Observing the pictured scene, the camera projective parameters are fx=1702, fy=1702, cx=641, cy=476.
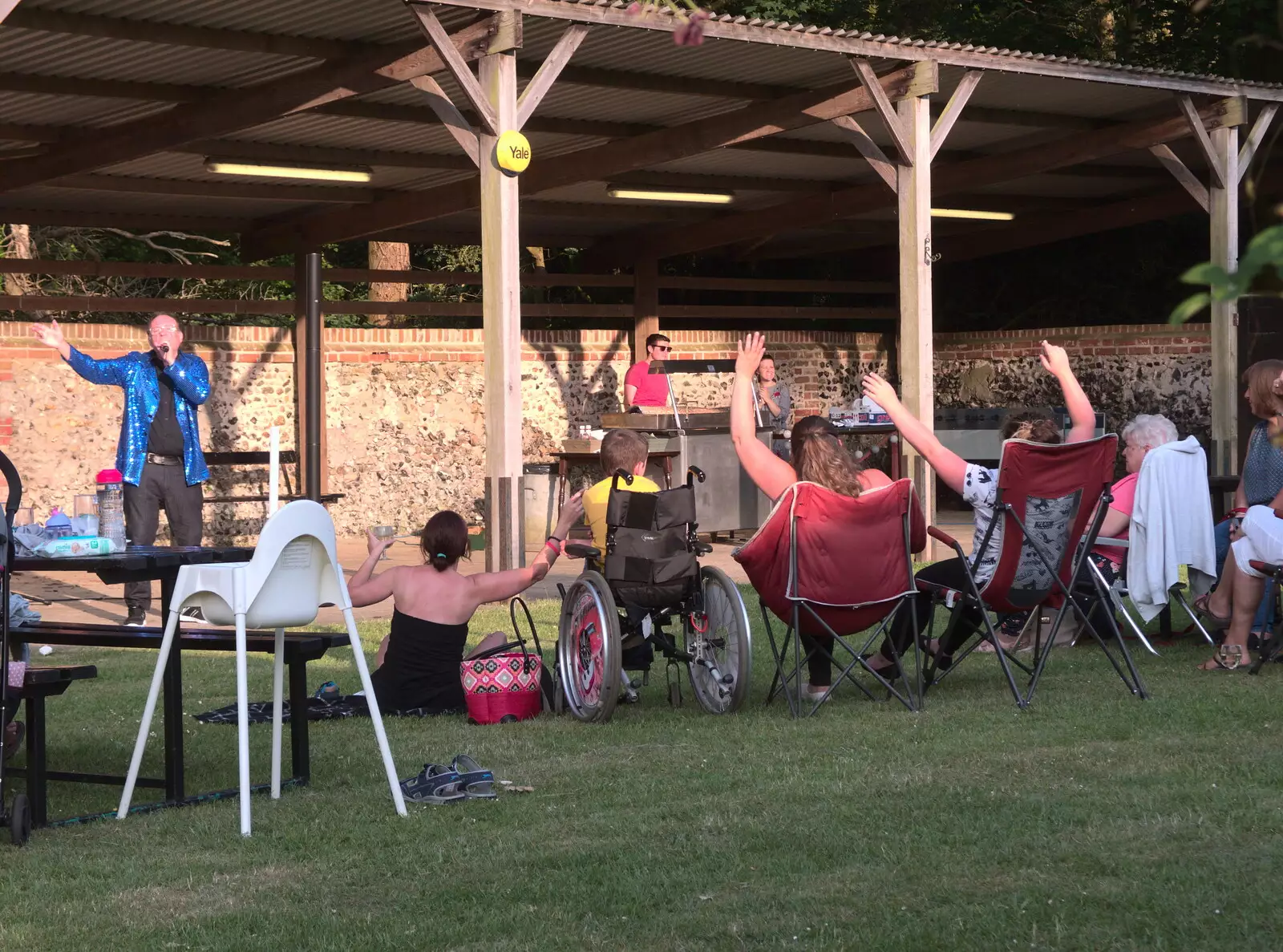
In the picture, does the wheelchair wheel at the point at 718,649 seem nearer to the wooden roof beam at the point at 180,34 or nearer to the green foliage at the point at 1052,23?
the wooden roof beam at the point at 180,34

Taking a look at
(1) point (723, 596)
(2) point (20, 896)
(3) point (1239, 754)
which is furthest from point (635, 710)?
(2) point (20, 896)

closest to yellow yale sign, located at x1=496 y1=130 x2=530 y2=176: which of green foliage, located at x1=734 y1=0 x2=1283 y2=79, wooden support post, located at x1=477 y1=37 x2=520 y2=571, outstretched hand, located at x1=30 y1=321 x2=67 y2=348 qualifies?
wooden support post, located at x1=477 y1=37 x2=520 y2=571

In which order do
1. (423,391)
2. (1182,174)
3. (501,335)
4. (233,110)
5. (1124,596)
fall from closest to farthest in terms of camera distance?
(1124,596), (501,335), (233,110), (1182,174), (423,391)

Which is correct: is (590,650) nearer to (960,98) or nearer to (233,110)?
(233,110)

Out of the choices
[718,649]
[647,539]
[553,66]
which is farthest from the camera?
[553,66]

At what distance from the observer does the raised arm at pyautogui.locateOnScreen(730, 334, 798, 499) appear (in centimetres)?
547

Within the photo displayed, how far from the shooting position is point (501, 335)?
9102mm

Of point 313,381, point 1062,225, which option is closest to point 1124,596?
point 313,381

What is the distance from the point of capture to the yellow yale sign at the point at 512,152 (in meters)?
8.89

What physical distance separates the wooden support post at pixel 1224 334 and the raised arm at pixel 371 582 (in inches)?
330

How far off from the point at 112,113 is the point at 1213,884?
956 cm

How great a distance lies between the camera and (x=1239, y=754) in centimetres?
462

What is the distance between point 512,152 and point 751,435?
377 centimetres

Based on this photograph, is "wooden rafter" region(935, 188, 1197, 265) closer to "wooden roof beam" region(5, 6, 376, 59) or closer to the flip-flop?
"wooden roof beam" region(5, 6, 376, 59)
